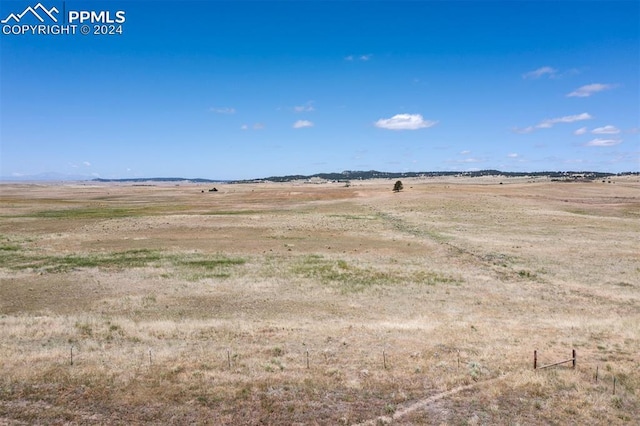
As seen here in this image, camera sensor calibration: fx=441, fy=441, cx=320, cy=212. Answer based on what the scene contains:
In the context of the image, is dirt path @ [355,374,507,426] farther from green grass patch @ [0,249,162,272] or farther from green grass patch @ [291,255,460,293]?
green grass patch @ [0,249,162,272]

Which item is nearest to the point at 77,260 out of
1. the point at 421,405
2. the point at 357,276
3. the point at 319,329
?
the point at 357,276

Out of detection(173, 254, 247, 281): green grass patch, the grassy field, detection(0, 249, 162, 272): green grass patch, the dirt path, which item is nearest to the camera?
the dirt path

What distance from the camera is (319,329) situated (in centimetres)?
2362

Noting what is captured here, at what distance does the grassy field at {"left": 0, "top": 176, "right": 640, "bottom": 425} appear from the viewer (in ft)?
50.8

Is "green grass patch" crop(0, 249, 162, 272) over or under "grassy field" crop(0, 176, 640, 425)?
over

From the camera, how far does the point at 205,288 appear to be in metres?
32.8

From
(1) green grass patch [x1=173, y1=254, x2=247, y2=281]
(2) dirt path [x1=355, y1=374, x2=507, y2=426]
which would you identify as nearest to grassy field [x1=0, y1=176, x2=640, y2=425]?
(2) dirt path [x1=355, y1=374, x2=507, y2=426]

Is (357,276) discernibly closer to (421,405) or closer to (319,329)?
(319,329)

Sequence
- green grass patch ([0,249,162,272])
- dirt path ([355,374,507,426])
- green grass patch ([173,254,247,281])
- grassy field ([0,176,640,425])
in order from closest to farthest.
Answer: dirt path ([355,374,507,426])
grassy field ([0,176,640,425])
green grass patch ([173,254,247,281])
green grass patch ([0,249,162,272])

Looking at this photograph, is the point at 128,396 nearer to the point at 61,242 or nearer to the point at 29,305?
the point at 29,305

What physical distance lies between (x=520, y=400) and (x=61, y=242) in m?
53.4

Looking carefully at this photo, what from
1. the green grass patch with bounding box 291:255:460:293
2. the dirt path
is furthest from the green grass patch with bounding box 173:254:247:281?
the dirt path

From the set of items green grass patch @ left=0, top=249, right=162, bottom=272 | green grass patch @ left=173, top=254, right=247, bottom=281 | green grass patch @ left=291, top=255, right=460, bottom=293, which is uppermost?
green grass patch @ left=0, top=249, right=162, bottom=272

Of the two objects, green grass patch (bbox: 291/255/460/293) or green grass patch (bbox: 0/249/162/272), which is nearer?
green grass patch (bbox: 291/255/460/293)
